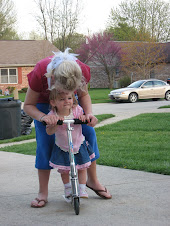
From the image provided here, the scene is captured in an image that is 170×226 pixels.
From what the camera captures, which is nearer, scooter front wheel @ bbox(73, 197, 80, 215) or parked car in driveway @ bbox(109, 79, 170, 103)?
scooter front wheel @ bbox(73, 197, 80, 215)

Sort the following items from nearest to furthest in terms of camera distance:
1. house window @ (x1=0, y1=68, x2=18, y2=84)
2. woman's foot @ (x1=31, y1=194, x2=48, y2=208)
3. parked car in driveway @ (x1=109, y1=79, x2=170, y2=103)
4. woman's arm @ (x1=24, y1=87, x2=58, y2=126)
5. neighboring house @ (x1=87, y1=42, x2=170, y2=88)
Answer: woman's arm @ (x1=24, y1=87, x2=58, y2=126) < woman's foot @ (x1=31, y1=194, x2=48, y2=208) < parked car in driveway @ (x1=109, y1=79, x2=170, y2=103) < house window @ (x1=0, y1=68, x2=18, y2=84) < neighboring house @ (x1=87, y1=42, x2=170, y2=88)

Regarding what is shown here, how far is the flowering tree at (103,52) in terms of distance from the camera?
47844mm

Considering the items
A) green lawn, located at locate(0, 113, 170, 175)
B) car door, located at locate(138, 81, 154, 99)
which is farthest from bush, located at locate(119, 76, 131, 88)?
green lawn, located at locate(0, 113, 170, 175)

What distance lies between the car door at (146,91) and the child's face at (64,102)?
70.3 feet

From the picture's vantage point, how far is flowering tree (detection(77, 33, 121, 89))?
4784cm

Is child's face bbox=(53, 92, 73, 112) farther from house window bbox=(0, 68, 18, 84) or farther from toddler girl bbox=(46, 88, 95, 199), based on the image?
house window bbox=(0, 68, 18, 84)

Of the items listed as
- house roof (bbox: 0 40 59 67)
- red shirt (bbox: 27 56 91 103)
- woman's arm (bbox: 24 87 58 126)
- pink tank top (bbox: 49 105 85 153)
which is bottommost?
pink tank top (bbox: 49 105 85 153)

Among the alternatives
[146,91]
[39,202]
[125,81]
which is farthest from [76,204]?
[125,81]

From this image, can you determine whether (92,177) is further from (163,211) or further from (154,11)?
(154,11)

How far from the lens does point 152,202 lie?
3.81 metres

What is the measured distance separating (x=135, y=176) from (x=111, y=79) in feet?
148

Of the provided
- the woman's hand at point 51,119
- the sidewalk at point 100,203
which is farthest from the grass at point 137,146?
the woman's hand at point 51,119

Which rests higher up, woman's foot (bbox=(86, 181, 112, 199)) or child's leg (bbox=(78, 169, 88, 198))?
child's leg (bbox=(78, 169, 88, 198))

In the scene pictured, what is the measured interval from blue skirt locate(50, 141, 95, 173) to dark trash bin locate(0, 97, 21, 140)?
6419 mm
